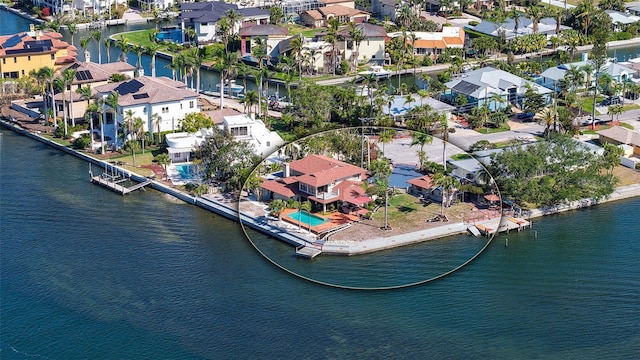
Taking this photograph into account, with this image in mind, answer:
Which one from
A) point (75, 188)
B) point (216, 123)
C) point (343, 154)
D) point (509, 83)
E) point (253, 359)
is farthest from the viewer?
point (509, 83)

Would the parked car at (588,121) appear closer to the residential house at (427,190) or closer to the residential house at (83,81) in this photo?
the residential house at (427,190)

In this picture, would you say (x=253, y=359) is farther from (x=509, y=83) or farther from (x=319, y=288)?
(x=509, y=83)

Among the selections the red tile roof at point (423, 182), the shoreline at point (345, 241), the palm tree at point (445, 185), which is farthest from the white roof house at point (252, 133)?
the palm tree at point (445, 185)

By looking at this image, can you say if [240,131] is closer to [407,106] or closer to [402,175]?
[402,175]

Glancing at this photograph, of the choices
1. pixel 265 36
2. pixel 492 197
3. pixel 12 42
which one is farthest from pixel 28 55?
pixel 492 197

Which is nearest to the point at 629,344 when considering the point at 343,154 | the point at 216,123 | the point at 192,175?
the point at 343,154

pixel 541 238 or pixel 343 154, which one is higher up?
pixel 343 154
